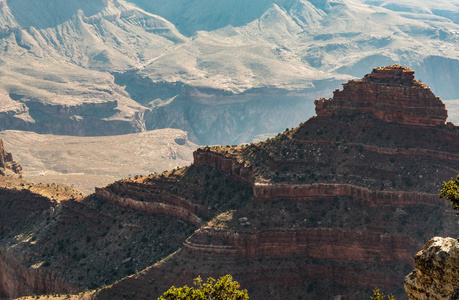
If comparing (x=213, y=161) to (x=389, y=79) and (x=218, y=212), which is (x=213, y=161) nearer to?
(x=218, y=212)

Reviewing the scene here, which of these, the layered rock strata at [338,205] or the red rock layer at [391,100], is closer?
the layered rock strata at [338,205]

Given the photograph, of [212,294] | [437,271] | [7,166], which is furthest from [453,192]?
[7,166]

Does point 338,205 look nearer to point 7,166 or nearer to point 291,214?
point 291,214

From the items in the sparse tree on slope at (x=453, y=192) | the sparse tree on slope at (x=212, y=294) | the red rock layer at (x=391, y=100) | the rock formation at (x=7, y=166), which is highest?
the red rock layer at (x=391, y=100)

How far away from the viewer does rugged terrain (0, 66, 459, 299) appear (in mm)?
103312

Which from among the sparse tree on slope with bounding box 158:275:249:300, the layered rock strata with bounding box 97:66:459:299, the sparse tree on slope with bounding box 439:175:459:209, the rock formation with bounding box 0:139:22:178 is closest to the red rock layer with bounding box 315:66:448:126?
the layered rock strata with bounding box 97:66:459:299

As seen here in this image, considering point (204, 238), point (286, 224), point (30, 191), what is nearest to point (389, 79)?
point (286, 224)

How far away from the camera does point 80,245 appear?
126 metres

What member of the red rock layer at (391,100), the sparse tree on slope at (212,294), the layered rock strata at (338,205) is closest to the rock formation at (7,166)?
the layered rock strata at (338,205)

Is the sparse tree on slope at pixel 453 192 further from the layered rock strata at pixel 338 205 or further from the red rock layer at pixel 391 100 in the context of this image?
the red rock layer at pixel 391 100

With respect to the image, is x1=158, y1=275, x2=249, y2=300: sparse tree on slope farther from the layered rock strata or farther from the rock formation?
the rock formation

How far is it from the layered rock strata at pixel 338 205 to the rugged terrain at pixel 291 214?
0.17m

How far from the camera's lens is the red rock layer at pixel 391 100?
113 m

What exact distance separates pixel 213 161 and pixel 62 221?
107ft
